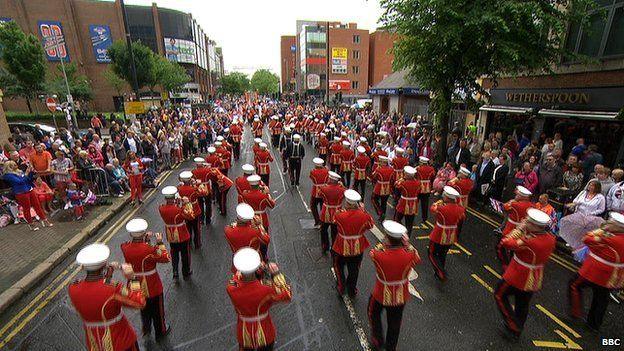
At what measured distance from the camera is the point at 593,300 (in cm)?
472

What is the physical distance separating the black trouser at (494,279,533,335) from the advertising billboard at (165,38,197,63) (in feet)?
213

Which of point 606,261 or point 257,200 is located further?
point 257,200

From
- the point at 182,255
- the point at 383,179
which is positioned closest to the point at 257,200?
the point at 182,255

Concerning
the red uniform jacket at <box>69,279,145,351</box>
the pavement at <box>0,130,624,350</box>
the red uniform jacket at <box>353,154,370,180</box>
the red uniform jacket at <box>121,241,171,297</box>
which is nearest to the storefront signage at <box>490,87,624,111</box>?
the pavement at <box>0,130,624,350</box>

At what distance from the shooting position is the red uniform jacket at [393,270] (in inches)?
155

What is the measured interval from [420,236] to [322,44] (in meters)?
77.2

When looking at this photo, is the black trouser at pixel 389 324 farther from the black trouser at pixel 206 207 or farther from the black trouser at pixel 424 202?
the black trouser at pixel 206 207

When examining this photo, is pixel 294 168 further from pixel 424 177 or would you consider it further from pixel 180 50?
pixel 180 50

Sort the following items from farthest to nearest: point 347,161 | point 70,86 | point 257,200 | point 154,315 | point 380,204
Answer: point 70,86
point 347,161
point 380,204
point 257,200
point 154,315

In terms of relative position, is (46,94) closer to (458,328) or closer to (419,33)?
(419,33)

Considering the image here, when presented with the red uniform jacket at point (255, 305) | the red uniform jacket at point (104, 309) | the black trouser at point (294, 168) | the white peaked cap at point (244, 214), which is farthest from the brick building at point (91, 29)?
the red uniform jacket at point (255, 305)

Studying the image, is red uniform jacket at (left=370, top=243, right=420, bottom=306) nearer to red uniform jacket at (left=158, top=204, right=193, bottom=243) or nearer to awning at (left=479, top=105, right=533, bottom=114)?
red uniform jacket at (left=158, top=204, right=193, bottom=243)

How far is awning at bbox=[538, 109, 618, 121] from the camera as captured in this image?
35.4ft

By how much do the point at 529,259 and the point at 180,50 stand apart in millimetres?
67842
